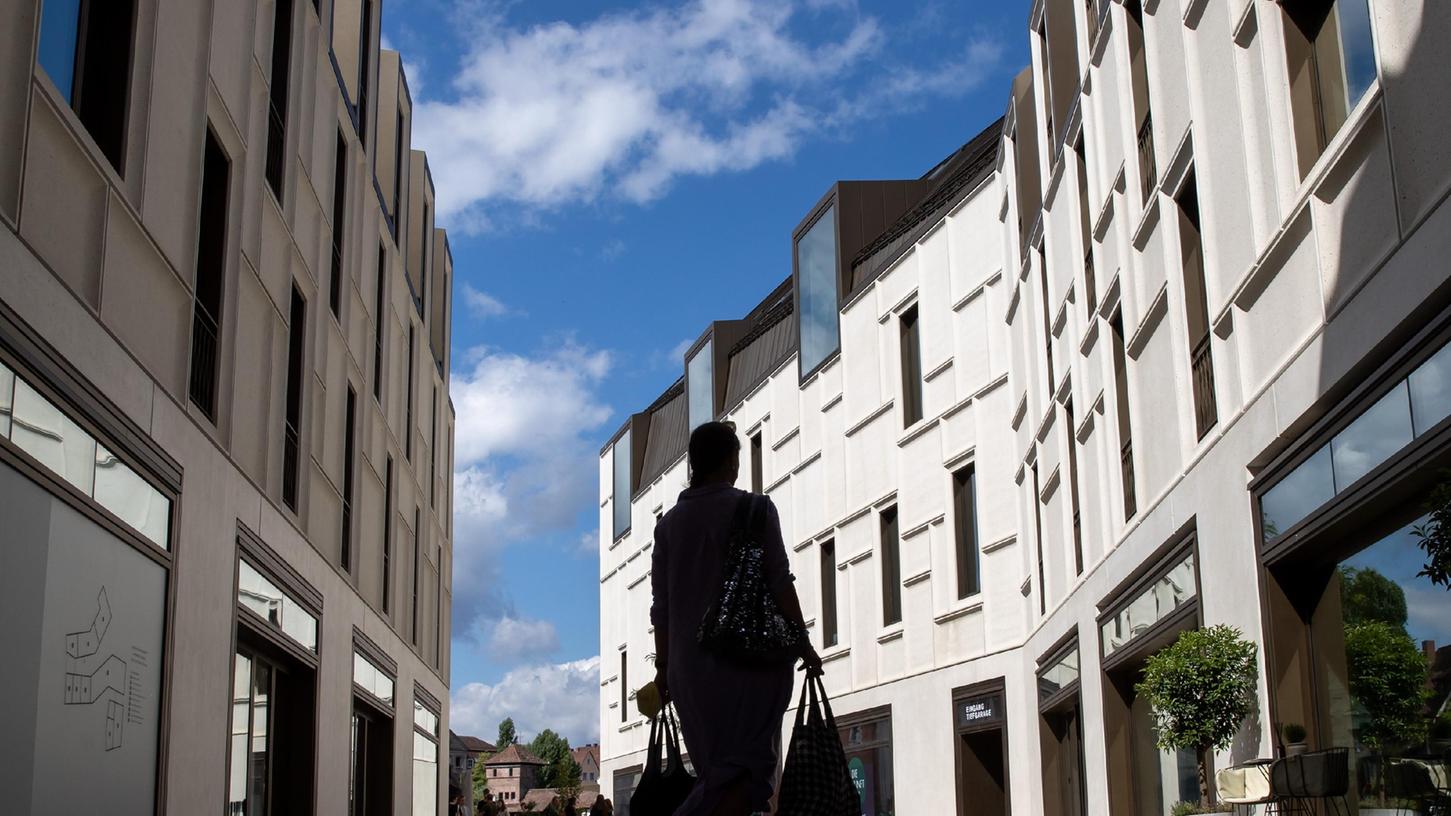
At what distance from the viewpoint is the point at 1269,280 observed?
36.9ft

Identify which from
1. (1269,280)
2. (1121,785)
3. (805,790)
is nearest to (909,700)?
(1121,785)

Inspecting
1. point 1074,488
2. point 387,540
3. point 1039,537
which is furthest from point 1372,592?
point 387,540

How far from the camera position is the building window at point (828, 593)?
3247 cm

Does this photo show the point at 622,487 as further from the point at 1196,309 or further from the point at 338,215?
the point at 1196,309

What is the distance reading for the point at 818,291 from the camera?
33.6 metres

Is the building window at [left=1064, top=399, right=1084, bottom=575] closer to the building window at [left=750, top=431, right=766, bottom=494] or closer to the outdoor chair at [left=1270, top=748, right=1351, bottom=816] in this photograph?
the outdoor chair at [left=1270, top=748, right=1351, bottom=816]

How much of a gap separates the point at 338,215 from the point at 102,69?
1095cm

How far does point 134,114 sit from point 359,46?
14.0m

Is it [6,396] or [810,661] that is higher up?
[6,396]

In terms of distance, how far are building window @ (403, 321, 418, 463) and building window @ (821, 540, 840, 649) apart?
8876 millimetres

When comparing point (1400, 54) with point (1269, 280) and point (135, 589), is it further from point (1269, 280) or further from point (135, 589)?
point (135, 589)

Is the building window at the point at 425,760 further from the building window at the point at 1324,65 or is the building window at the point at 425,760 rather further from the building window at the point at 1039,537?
the building window at the point at 1324,65

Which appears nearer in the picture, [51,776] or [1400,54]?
[1400,54]

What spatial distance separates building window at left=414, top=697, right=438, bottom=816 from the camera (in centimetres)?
3175
